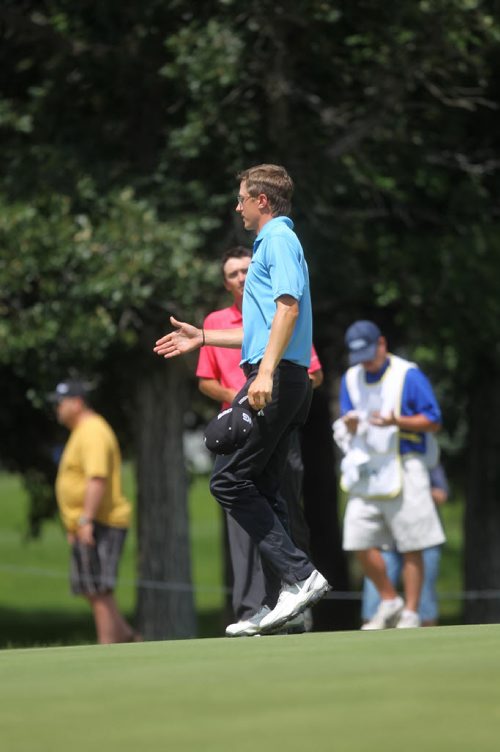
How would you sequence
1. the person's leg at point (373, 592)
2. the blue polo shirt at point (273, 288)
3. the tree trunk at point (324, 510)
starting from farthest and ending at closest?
the tree trunk at point (324, 510) < the person's leg at point (373, 592) < the blue polo shirt at point (273, 288)

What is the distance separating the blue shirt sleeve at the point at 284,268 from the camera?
21.7ft

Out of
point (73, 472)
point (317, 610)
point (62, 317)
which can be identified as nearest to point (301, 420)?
point (73, 472)

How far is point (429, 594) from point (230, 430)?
4638mm

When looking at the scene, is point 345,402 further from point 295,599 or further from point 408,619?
point 295,599

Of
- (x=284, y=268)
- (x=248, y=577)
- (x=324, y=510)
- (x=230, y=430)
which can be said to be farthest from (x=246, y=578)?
(x=324, y=510)

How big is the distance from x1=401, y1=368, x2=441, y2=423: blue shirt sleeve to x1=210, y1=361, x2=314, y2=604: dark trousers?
265 centimetres

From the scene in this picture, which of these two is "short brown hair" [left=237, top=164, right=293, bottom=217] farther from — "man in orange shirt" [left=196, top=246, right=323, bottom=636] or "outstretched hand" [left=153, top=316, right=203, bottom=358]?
"man in orange shirt" [left=196, top=246, right=323, bottom=636]

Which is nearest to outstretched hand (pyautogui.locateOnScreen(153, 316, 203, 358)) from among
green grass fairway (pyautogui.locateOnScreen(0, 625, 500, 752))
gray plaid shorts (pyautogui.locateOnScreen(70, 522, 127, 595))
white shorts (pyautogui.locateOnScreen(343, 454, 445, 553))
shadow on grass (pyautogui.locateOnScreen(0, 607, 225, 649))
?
green grass fairway (pyautogui.locateOnScreen(0, 625, 500, 752))

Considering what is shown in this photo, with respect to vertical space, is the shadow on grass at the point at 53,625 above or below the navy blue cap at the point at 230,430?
below

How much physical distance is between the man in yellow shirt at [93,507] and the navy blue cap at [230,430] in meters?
3.91

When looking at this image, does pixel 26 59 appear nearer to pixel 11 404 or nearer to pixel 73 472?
pixel 11 404

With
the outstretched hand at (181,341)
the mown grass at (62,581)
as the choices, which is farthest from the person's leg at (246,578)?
the mown grass at (62,581)

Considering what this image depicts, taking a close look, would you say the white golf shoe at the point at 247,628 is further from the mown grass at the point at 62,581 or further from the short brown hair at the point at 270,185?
the mown grass at the point at 62,581

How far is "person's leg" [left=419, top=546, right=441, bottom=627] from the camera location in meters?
10.9
